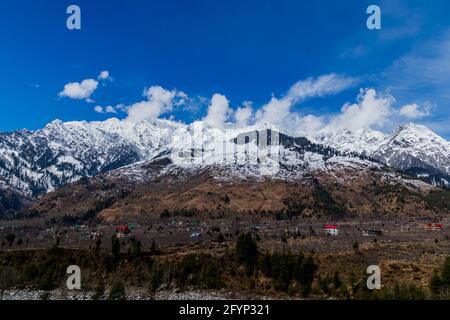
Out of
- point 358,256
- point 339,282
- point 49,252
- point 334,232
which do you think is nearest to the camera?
point 339,282

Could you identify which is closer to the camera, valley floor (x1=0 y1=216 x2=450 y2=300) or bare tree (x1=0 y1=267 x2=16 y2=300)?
valley floor (x1=0 y1=216 x2=450 y2=300)

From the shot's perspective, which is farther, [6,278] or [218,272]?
[6,278]

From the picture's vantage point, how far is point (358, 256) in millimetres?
98188

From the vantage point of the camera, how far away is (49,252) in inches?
4313

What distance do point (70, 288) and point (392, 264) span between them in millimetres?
57967

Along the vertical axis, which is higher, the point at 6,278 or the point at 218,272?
the point at 218,272

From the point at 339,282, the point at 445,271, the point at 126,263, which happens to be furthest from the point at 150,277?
the point at 445,271

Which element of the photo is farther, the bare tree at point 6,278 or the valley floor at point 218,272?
the bare tree at point 6,278
